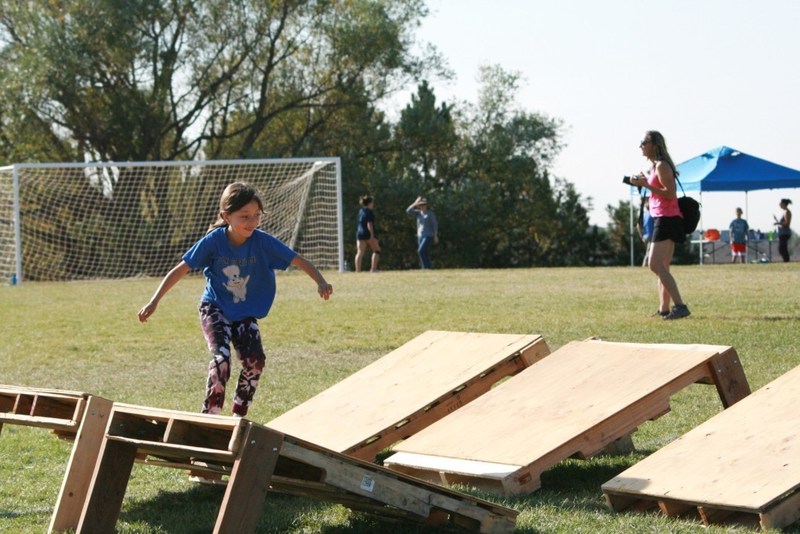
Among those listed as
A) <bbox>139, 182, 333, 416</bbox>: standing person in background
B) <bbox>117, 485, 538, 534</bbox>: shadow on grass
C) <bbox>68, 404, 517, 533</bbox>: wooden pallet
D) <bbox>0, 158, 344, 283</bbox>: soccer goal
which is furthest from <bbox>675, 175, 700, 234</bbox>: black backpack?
<bbox>0, 158, 344, 283</bbox>: soccer goal

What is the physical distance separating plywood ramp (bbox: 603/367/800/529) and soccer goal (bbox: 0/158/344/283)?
24492 millimetres

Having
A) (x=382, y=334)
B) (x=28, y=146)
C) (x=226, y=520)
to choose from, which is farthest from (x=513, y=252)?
(x=226, y=520)

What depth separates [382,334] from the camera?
45.6 ft

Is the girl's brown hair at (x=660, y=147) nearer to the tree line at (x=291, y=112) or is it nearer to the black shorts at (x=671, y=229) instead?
the black shorts at (x=671, y=229)

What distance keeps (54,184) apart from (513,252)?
69.0ft

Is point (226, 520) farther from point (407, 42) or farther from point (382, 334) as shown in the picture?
point (407, 42)

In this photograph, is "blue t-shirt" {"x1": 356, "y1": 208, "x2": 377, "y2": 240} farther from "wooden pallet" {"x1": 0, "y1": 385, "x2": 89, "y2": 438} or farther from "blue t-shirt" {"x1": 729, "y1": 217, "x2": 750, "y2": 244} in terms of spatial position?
"wooden pallet" {"x1": 0, "y1": 385, "x2": 89, "y2": 438}

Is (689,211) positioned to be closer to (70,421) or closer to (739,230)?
(70,421)

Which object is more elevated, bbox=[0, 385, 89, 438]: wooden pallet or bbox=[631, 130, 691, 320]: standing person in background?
bbox=[631, 130, 691, 320]: standing person in background

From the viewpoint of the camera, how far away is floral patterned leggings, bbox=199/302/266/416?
6996mm

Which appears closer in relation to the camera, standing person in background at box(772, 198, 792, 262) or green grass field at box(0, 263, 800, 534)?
green grass field at box(0, 263, 800, 534)

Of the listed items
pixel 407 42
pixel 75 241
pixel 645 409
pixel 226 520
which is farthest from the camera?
pixel 407 42

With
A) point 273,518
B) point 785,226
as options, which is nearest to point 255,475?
point 273,518

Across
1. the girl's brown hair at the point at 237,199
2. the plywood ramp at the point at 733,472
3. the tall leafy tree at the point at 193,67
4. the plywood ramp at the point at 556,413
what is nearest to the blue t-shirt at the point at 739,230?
the tall leafy tree at the point at 193,67
